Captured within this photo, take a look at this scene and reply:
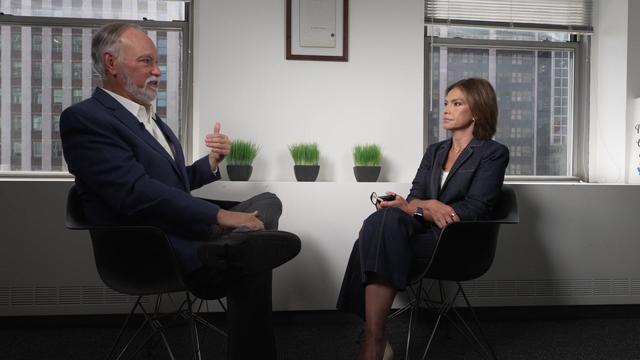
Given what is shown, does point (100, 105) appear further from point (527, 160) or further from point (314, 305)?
point (527, 160)

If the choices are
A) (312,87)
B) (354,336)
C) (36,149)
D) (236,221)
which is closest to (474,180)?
(354,336)

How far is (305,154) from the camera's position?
3.15 meters

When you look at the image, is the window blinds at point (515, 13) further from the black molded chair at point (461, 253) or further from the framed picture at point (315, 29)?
the black molded chair at point (461, 253)

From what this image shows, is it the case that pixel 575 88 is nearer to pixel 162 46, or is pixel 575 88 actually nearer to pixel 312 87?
pixel 312 87

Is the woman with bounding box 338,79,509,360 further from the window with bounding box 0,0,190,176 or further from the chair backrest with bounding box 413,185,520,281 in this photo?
the window with bounding box 0,0,190,176

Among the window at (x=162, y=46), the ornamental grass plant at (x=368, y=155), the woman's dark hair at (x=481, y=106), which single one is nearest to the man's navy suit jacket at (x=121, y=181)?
the woman's dark hair at (x=481, y=106)

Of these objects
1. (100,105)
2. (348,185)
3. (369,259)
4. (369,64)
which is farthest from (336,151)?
(100,105)

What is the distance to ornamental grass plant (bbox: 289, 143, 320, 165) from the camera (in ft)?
10.3

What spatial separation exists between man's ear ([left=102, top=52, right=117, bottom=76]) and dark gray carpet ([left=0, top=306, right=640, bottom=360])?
1296mm

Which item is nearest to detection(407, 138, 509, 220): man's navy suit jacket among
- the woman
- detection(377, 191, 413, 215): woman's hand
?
the woman

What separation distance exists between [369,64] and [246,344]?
2223mm

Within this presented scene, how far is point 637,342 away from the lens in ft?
9.04

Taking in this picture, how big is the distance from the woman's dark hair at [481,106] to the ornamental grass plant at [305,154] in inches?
38.3

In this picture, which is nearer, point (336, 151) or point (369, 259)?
point (369, 259)
